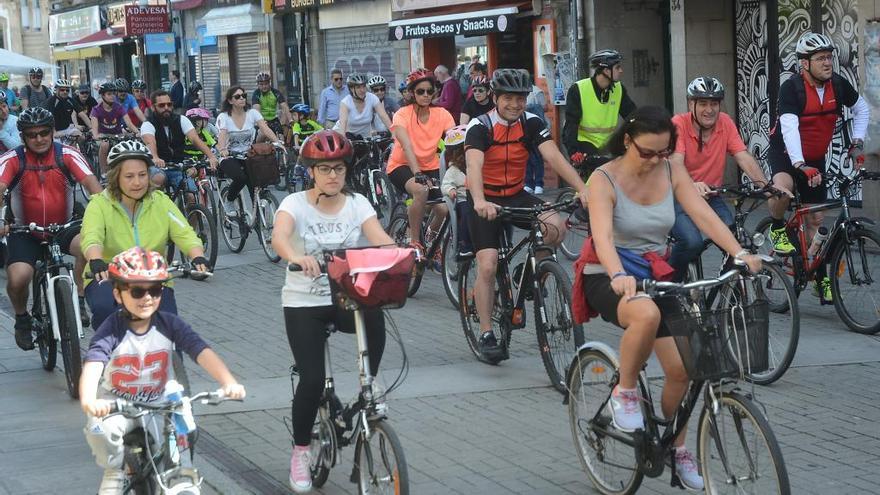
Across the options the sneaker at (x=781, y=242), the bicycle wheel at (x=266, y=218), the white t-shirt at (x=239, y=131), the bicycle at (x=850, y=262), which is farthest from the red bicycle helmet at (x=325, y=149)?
the white t-shirt at (x=239, y=131)

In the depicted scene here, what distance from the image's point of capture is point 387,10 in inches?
1075

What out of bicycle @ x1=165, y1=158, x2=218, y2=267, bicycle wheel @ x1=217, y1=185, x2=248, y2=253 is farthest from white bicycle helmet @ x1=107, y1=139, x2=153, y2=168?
bicycle wheel @ x1=217, y1=185, x2=248, y2=253

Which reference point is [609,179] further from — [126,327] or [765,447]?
[126,327]

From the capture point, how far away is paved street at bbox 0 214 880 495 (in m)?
6.41

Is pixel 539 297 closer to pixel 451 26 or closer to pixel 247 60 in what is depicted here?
pixel 451 26

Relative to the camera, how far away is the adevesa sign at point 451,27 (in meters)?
21.7

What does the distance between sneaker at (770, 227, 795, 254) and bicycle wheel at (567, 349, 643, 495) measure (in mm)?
4021

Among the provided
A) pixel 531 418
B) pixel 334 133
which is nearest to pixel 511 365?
pixel 531 418

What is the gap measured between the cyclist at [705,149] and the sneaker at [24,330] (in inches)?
164

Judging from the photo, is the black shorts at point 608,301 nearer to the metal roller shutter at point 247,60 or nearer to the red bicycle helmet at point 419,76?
the red bicycle helmet at point 419,76

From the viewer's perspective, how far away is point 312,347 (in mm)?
5953

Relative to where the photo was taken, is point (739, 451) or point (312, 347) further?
point (312, 347)

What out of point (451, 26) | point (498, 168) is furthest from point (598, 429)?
point (451, 26)

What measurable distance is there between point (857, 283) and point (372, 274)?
4815mm
